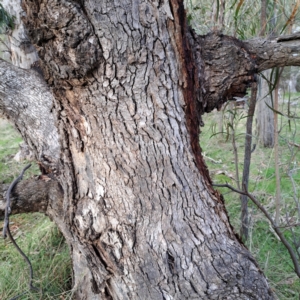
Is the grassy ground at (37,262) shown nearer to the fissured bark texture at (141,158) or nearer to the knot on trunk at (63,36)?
the fissured bark texture at (141,158)

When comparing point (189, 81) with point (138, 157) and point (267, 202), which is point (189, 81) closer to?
point (138, 157)

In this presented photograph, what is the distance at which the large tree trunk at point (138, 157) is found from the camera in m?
0.99

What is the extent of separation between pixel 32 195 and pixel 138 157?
2.28 ft

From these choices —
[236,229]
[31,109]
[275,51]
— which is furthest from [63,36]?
[236,229]

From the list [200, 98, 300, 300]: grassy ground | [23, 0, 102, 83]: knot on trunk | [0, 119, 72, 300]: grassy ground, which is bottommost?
→ [200, 98, 300, 300]: grassy ground

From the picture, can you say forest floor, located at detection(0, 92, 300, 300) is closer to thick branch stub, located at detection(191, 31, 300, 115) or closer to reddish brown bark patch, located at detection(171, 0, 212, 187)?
thick branch stub, located at detection(191, 31, 300, 115)

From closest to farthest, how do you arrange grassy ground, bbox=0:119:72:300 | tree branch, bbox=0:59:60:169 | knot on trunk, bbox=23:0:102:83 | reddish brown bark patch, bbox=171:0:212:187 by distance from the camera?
knot on trunk, bbox=23:0:102:83, reddish brown bark patch, bbox=171:0:212:187, tree branch, bbox=0:59:60:169, grassy ground, bbox=0:119:72:300

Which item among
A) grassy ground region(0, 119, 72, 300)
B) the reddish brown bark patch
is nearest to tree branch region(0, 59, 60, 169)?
the reddish brown bark patch

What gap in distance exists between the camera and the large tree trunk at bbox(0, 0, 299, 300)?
989 millimetres

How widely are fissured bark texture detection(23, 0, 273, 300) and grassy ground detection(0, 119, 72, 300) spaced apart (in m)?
0.75

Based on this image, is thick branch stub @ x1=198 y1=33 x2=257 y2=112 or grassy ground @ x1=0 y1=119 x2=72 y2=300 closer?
thick branch stub @ x1=198 y1=33 x2=257 y2=112

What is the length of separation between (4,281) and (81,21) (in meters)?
1.72

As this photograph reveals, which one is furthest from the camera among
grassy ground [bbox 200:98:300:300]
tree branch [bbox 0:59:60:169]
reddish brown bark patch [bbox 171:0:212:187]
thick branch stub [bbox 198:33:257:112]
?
grassy ground [bbox 200:98:300:300]

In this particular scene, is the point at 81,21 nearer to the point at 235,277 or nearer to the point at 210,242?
the point at 210,242
